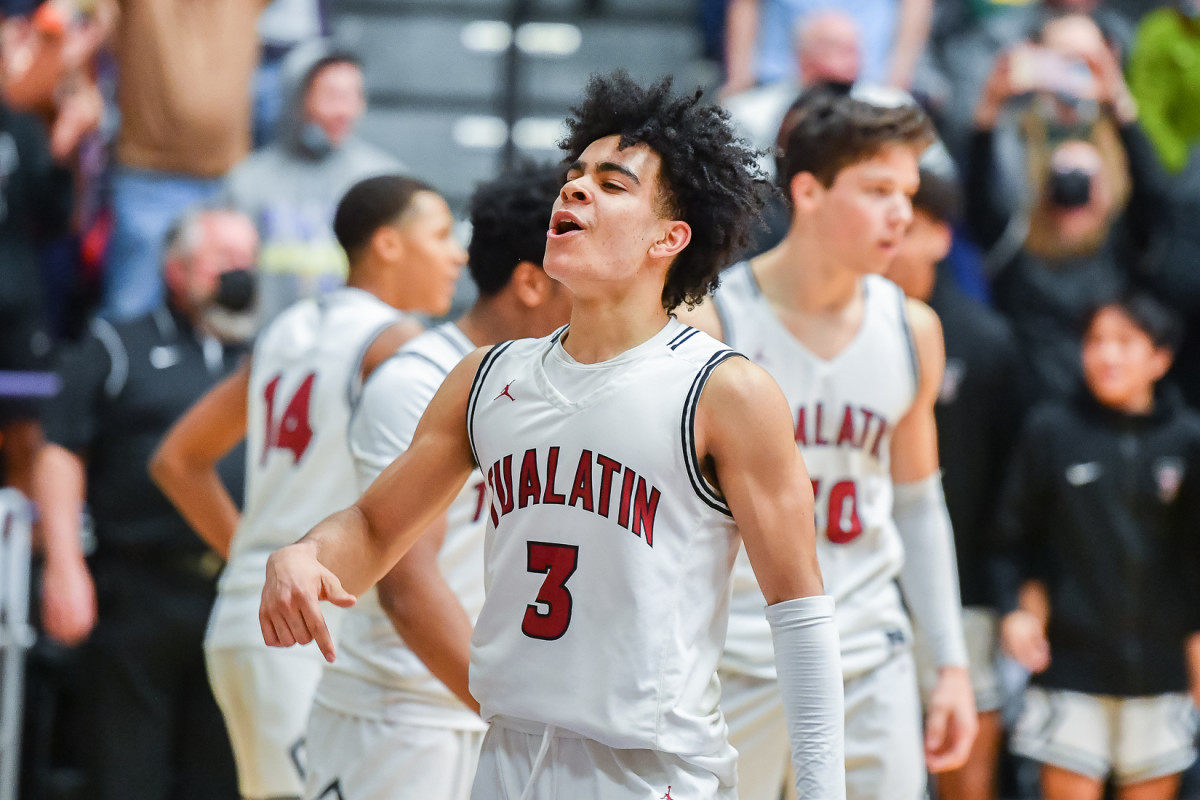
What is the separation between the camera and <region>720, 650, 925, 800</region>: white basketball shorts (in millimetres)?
3723

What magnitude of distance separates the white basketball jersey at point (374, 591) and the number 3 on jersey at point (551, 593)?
2.74ft

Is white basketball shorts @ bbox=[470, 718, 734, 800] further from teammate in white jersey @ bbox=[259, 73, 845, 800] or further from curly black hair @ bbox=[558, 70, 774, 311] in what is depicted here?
curly black hair @ bbox=[558, 70, 774, 311]

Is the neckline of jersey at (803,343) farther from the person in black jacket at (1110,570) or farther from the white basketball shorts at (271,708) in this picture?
the person in black jacket at (1110,570)

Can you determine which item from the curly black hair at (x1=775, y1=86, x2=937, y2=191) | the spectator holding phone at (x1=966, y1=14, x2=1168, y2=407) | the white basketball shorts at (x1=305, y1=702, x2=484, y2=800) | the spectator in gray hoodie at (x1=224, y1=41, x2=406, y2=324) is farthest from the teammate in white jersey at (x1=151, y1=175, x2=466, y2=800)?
the spectator holding phone at (x1=966, y1=14, x2=1168, y2=407)

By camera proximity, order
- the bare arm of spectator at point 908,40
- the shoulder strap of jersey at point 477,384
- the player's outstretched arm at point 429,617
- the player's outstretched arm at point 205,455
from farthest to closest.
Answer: the bare arm of spectator at point 908,40 → the player's outstretched arm at point 205,455 → the player's outstretched arm at point 429,617 → the shoulder strap of jersey at point 477,384

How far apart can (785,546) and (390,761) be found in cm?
132

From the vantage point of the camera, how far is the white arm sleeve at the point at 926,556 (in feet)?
13.1

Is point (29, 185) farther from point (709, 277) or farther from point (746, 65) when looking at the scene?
point (709, 277)

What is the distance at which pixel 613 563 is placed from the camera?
8.41 ft

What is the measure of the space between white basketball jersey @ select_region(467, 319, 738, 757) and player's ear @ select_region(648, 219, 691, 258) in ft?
0.53

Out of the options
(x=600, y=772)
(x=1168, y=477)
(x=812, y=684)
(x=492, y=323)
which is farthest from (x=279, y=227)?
(x=812, y=684)

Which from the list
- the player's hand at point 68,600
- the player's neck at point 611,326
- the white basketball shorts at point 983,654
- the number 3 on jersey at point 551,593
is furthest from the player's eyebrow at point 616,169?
the white basketball shorts at point 983,654

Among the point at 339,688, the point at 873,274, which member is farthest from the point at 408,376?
the point at 873,274

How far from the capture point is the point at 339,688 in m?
3.56
